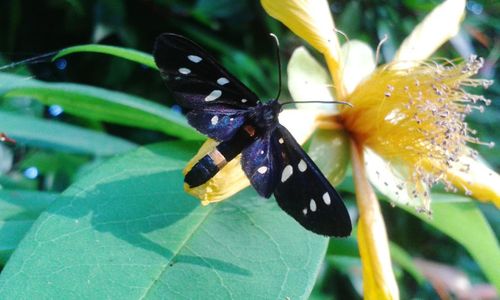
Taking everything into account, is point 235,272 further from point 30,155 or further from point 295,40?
point 295,40

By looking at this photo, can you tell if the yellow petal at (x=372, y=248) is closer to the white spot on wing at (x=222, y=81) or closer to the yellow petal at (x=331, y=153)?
the yellow petal at (x=331, y=153)

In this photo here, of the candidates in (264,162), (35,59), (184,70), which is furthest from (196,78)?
(35,59)

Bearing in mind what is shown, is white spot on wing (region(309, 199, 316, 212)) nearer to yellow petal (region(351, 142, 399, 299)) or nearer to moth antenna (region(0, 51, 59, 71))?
yellow petal (region(351, 142, 399, 299))

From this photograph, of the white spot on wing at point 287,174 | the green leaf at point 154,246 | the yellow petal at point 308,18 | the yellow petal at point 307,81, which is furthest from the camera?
the yellow petal at point 307,81

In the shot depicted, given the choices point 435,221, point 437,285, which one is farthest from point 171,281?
point 437,285

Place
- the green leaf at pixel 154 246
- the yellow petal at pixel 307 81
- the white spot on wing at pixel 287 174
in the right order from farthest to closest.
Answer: the yellow petal at pixel 307 81
the white spot on wing at pixel 287 174
the green leaf at pixel 154 246

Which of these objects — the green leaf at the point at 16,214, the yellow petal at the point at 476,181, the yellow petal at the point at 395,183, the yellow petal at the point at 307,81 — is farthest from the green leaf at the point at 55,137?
the yellow petal at the point at 476,181
